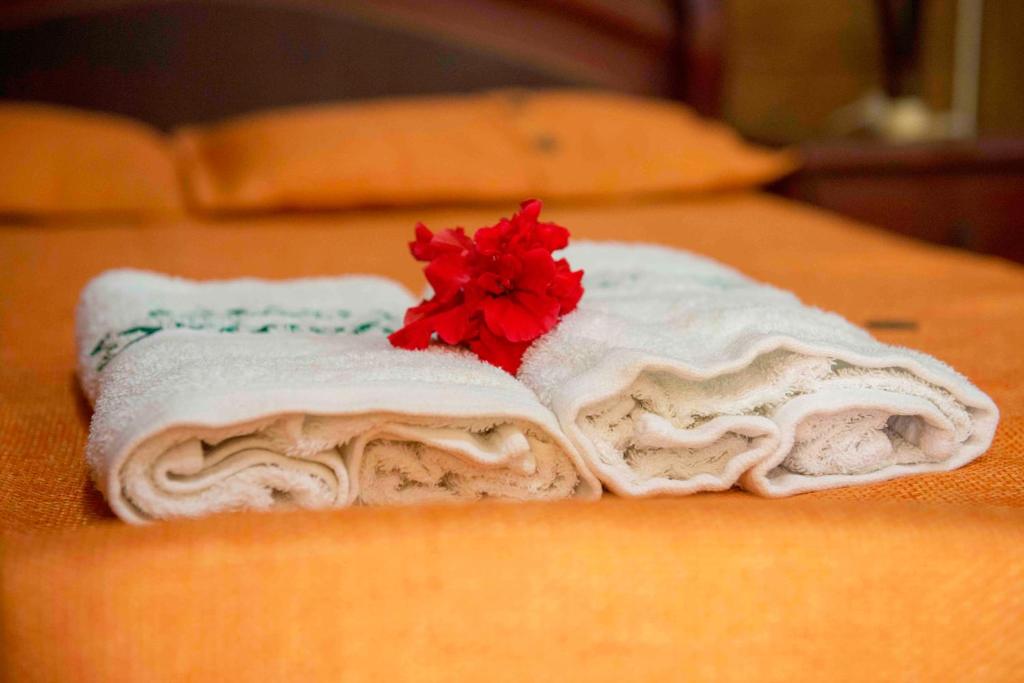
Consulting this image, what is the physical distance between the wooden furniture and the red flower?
167 centimetres

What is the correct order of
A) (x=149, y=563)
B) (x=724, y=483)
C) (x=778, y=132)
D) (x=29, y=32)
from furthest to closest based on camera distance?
(x=778, y=132)
(x=29, y=32)
(x=724, y=483)
(x=149, y=563)

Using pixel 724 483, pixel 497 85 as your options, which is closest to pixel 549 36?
pixel 497 85

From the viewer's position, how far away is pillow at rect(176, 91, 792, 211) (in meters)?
1.93

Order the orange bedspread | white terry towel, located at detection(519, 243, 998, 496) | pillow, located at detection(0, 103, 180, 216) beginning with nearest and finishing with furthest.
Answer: the orange bedspread → white terry towel, located at detection(519, 243, 998, 496) → pillow, located at detection(0, 103, 180, 216)

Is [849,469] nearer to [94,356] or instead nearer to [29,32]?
[94,356]

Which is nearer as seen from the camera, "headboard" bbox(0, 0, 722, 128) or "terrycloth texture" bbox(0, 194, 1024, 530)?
"terrycloth texture" bbox(0, 194, 1024, 530)

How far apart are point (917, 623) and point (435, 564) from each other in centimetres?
26

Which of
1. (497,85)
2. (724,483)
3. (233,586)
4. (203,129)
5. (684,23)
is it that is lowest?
(233,586)

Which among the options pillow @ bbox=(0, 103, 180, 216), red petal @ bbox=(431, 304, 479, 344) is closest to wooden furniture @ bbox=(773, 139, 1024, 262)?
pillow @ bbox=(0, 103, 180, 216)

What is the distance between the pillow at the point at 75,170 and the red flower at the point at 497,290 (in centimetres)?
126

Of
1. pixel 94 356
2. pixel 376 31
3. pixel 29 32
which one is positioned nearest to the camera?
pixel 94 356

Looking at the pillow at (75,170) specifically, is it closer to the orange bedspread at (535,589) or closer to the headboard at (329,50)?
the headboard at (329,50)

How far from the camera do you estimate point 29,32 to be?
229 centimetres

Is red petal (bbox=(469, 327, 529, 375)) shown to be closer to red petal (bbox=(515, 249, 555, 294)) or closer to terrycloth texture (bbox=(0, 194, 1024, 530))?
red petal (bbox=(515, 249, 555, 294))
